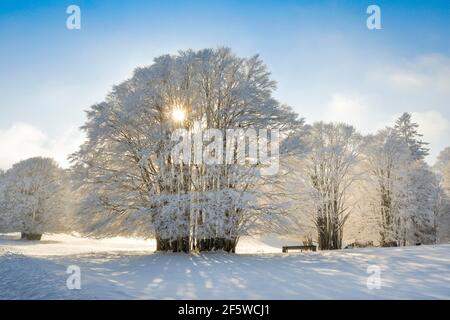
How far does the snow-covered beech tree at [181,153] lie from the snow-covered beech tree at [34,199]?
2383 centimetres

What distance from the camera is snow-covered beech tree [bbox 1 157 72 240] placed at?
136 ft

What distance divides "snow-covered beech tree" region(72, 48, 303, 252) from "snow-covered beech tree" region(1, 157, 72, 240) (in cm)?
2383

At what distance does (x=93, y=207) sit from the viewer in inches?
763

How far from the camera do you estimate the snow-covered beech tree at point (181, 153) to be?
61.4ft

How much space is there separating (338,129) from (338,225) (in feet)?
28.3

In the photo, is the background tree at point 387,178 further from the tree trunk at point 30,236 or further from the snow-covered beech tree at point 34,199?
the tree trunk at point 30,236

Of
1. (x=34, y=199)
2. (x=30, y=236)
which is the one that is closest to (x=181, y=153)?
(x=34, y=199)

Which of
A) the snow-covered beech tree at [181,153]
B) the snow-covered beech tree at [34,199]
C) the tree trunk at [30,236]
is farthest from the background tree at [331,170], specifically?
the tree trunk at [30,236]

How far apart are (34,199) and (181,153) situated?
3035cm

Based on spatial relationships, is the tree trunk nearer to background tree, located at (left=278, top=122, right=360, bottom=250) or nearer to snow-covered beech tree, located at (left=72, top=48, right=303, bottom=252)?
snow-covered beech tree, located at (left=72, top=48, right=303, bottom=252)
